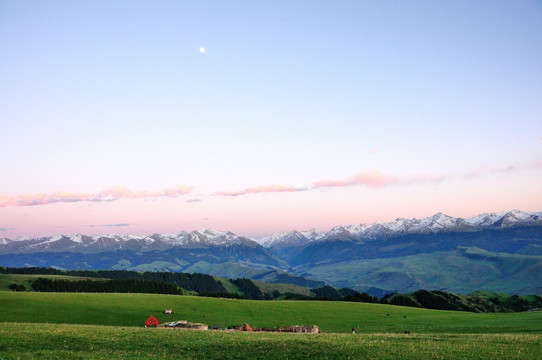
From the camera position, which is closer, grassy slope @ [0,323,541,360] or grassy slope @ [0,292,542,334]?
grassy slope @ [0,323,541,360]

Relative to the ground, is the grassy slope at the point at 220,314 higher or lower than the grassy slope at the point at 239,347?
lower

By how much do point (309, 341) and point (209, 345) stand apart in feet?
33.8

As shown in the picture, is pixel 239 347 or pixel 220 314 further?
pixel 220 314

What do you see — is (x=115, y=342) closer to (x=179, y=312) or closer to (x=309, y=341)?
(x=309, y=341)

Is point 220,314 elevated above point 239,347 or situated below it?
below

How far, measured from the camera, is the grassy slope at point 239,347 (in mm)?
34125

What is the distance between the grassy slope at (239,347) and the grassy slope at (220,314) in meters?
38.4

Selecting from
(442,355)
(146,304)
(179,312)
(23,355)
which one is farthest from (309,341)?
(146,304)

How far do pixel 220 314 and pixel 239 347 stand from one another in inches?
2562

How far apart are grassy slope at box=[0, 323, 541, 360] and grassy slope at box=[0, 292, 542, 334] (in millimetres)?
38406

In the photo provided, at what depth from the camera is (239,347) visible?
38438mm

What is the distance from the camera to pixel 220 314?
10019 centimetres

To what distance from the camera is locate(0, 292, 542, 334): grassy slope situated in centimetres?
8450

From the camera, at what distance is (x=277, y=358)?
3412 cm
